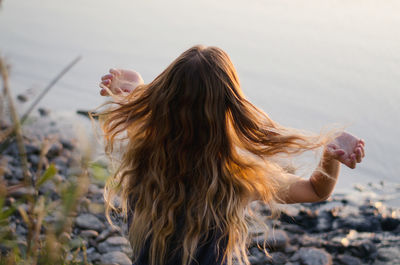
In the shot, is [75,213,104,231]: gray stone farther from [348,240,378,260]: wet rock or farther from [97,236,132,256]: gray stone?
[348,240,378,260]: wet rock

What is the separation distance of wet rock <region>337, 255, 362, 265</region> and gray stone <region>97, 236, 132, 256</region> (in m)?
1.61

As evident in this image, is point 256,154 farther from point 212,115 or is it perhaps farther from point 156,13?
point 156,13

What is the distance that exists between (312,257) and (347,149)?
2141 millimetres

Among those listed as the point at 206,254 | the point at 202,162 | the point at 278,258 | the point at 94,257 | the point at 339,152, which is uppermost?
the point at 339,152

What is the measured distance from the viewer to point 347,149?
5.97ft

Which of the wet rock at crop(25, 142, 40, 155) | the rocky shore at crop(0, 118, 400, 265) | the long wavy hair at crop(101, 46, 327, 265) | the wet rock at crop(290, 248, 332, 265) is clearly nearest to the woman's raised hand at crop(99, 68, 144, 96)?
the long wavy hair at crop(101, 46, 327, 265)

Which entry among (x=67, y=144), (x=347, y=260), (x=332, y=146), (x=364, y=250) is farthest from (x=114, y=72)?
(x=67, y=144)

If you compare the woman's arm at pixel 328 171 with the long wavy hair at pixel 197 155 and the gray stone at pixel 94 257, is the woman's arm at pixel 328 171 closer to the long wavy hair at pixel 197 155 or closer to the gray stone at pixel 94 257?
the long wavy hair at pixel 197 155

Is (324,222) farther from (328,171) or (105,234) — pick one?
(328,171)

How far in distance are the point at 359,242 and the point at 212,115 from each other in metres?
2.62

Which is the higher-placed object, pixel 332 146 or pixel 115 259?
pixel 332 146

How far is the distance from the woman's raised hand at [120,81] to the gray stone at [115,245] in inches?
67.0

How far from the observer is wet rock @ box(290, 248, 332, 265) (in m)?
3.71

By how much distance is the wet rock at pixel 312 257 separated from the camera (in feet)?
12.2
